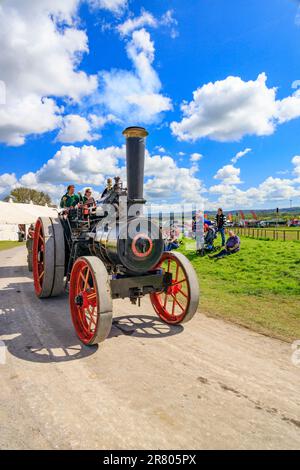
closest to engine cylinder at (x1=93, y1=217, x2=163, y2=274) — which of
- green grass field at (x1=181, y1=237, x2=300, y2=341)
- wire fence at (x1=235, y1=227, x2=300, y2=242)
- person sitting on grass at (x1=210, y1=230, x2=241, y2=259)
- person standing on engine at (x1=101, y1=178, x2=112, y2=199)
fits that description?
person standing on engine at (x1=101, y1=178, x2=112, y2=199)

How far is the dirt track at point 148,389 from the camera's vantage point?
7.20ft

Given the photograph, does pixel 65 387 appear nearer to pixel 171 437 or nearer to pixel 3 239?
pixel 171 437

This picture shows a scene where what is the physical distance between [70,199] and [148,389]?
5.00 m

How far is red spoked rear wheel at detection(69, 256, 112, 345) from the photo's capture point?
3496 millimetres

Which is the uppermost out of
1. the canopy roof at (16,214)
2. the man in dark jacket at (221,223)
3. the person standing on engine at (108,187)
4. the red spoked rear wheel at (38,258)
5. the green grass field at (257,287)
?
the canopy roof at (16,214)

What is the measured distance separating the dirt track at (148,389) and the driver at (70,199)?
3112 mm

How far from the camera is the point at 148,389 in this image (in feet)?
9.21

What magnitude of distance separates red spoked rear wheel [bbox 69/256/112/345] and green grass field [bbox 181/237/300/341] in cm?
234

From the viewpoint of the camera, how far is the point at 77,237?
17.9 feet

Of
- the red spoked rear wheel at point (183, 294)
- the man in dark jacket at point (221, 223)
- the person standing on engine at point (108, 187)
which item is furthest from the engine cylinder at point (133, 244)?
the man in dark jacket at point (221, 223)

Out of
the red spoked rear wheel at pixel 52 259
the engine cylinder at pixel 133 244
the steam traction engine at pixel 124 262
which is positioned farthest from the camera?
the red spoked rear wheel at pixel 52 259

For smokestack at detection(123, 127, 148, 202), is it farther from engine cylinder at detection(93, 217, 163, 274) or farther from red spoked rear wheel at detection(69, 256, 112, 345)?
red spoked rear wheel at detection(69, 256, 112, 345)

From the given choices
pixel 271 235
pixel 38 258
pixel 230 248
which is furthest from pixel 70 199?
pixel 271 235

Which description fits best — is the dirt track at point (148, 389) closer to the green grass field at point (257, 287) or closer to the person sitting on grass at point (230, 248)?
the green grass field at point (257, 287)
